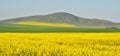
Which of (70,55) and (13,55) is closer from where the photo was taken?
(70,55)

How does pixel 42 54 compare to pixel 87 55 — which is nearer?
pixel 87 55

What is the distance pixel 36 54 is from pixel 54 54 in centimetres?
86

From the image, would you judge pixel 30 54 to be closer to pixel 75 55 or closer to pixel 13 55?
pixel 13 55

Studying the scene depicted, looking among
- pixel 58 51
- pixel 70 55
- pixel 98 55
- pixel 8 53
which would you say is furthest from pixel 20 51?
pixel 98 55

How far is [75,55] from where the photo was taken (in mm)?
12789

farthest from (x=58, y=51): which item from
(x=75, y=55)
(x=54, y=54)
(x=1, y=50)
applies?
(x=1, y=50)

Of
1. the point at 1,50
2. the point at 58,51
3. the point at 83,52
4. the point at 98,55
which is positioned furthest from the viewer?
the point at 1,50

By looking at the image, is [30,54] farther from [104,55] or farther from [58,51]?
[104,55]

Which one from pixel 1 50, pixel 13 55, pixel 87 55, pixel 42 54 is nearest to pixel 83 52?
pixel 87 55

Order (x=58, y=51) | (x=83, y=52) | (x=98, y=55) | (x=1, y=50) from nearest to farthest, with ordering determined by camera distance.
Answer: (x=98, y=55)
(x=83, y=52)
(x=58, y=51)
(x=1, y=50)

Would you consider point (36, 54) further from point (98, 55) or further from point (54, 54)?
point (98, 55)

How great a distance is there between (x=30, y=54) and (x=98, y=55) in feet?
10.8

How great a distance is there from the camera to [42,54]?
1360cm

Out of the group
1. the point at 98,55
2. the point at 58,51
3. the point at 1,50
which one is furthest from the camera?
the point at 1,50
